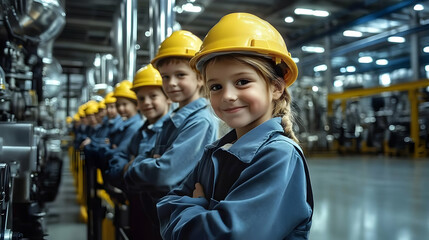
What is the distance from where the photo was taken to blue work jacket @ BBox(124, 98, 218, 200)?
1.88 meters

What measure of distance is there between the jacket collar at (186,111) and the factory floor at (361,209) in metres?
2.15

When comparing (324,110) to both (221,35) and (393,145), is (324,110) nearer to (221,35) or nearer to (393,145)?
(393,145)

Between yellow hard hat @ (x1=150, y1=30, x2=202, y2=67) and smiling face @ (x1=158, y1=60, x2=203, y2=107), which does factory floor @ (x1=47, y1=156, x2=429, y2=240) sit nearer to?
smiling face @ (x1=158, y1=60, x2=203, y2=107)

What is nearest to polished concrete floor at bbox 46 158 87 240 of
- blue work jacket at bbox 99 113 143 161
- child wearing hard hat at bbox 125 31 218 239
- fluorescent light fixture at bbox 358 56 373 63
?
blue work jacket at bbox 99 113 143 161

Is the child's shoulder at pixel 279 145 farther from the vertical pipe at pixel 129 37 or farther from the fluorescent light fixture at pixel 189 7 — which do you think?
the fluorescent light fixture at pixel 189 7

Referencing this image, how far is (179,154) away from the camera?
187 centimetres

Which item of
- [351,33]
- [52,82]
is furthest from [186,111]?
[351,33]

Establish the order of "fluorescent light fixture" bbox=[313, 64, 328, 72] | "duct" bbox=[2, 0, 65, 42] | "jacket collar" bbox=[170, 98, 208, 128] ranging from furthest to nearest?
"fluorescent light fixture" bbox=[313, 64, 328, 72], "duct" bbox=[2, 0, 65, 42], "jacket collar" bbox=[170, 98, 208, 128]

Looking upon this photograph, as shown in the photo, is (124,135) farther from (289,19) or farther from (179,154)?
(289,19)

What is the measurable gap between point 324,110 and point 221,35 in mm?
13190

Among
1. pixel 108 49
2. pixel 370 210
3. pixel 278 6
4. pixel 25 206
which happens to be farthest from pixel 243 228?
pixel 108 49

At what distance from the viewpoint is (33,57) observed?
390 centimetres

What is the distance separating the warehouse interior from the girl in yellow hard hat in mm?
349

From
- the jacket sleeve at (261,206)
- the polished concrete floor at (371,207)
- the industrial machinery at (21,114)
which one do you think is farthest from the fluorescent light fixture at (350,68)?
the jacket sleeve at (261,206)
